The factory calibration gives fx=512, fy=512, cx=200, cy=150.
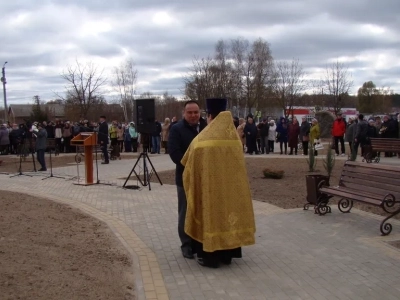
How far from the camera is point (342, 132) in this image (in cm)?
2211

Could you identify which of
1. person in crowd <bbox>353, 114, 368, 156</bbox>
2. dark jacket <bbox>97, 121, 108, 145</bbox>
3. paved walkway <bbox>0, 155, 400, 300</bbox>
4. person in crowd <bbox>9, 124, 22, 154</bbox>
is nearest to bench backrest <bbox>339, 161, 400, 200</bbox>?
paved walkway <bbox>0, 155, 400, 300</bbox>

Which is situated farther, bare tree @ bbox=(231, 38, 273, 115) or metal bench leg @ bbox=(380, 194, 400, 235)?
bare tree @ bbox=(231, 38, 273, 115)

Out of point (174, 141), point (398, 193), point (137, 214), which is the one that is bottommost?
point (137, 214)

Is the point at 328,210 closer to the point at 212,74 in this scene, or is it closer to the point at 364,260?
the point at 364,260

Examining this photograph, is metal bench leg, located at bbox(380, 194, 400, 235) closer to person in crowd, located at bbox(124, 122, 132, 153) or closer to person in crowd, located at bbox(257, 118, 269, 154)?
person in crowd, located at bbox(257, 118, 269, 154)

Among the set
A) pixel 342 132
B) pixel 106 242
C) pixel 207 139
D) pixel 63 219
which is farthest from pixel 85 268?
pixel 342 132

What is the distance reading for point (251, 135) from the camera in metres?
23.7

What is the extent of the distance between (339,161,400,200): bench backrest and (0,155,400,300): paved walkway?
56cm

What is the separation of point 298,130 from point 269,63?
105ft

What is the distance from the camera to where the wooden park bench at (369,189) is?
7585 millimetres

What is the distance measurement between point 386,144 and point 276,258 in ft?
44.7

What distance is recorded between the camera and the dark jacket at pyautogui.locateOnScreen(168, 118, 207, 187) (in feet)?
21.2

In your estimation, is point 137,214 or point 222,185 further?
point 137,214

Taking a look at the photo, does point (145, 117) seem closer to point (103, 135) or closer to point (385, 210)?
point (103, 135)
